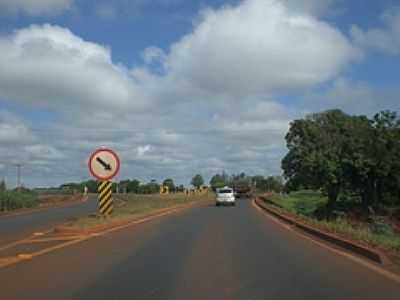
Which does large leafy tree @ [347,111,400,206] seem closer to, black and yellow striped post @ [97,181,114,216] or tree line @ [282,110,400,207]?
tree line @ [282,110,400,207]

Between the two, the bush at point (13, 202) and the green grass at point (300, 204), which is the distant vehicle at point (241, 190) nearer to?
the green grass at point (300, 204)

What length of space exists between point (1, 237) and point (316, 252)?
10.6 m

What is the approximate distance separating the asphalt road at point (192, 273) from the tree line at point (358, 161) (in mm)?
37612

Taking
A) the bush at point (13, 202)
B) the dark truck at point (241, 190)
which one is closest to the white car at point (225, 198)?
the bush at point (13, 202)

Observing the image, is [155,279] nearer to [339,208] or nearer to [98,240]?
[98,240]

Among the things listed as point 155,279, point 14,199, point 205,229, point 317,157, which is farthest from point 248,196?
point 155,279

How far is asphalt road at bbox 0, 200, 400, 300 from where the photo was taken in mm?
9578

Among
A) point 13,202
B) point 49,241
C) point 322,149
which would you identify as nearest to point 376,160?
point 322,149

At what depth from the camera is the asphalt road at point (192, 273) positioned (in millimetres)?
9578

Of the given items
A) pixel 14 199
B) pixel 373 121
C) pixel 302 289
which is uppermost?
pixel 373 121

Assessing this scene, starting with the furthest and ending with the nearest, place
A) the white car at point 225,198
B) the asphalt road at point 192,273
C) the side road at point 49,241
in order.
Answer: the white car at point 225,198 < the side road at point 49,241 < the asphalt road at point 192,273

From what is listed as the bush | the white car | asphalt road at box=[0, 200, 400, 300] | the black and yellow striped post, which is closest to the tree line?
the white car

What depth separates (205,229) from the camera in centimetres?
2392

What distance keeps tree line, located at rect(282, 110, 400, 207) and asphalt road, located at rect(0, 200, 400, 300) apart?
37.6 m
